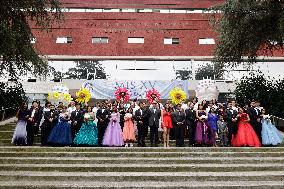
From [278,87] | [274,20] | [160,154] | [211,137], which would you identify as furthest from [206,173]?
[278,87]

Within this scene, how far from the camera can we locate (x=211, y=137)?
1462 centimetres

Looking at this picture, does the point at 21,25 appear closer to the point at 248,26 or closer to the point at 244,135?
the point at 244,135

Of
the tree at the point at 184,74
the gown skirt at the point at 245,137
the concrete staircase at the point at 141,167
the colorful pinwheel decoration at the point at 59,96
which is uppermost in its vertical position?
the tree at the point at 184,74

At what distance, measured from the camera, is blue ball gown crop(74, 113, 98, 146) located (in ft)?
46.6

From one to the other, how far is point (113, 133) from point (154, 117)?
5.26 ft

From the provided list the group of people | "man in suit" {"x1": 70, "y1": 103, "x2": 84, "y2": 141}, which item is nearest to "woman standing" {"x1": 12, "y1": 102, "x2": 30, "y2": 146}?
the group of people

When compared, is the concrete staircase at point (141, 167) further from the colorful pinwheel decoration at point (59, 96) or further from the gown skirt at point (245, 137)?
the colorful pinwheel decoration at point (59, 96)

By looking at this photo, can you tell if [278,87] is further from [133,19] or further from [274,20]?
[133,19]

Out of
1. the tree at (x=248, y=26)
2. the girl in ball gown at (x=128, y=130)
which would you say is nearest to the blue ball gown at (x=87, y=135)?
the girl in ball gown at (x=128, y=130)

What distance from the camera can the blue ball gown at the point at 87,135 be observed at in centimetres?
1421

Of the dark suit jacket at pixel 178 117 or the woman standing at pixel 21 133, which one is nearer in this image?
the woman standing at pixel 21 133

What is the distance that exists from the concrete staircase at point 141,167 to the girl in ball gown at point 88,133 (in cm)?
135

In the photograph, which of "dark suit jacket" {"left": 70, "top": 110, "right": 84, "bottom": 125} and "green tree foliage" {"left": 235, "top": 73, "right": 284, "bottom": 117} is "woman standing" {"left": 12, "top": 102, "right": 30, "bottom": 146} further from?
"green tree foliage" {"left": 235, "top": 73, "right": 284, "bottom": 117}

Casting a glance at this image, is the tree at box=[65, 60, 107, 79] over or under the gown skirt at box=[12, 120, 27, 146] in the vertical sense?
over
